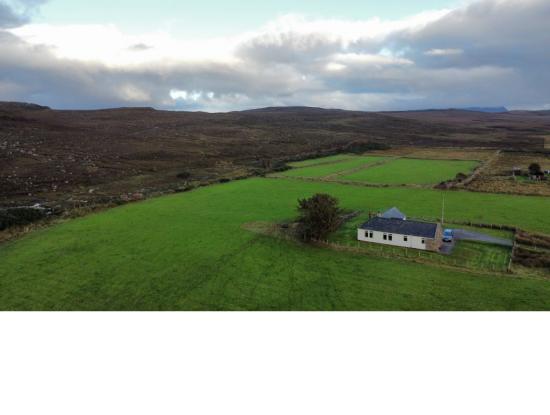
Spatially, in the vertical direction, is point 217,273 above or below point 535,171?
below

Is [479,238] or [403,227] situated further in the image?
[479,238]

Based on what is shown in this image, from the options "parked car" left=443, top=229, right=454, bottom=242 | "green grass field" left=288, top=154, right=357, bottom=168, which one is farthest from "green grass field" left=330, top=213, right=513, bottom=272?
"green grass field" left=288, top=154, right=357, bottom=168

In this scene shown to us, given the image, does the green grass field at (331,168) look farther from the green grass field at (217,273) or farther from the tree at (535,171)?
the green grass field at (217,273)

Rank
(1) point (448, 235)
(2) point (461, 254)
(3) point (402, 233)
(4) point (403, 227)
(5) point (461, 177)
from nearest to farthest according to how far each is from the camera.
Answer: (2) point (461, 254), (3) point (402, 233), (4) point (403, 227), (1) point (448, 235), (5) point (461, 177)

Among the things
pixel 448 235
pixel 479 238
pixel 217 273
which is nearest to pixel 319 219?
pixel 217 273

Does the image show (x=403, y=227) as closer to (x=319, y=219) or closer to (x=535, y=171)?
(x=319, y=219)

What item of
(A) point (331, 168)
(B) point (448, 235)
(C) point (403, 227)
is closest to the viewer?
(C) point (403, 227)

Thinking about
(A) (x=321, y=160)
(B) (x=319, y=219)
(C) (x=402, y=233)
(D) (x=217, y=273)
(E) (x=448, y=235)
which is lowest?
(D) (x=217, y=273)
